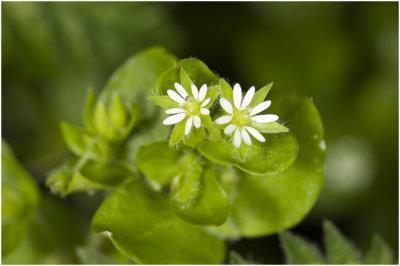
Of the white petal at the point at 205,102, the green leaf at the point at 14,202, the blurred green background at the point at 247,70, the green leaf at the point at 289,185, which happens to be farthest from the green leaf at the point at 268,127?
the blurred green background at the point at 247,70

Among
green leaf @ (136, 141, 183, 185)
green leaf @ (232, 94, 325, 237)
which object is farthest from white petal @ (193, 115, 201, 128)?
green leaf @ (232, 94, 325, 237)

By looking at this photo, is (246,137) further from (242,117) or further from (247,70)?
(247,70)

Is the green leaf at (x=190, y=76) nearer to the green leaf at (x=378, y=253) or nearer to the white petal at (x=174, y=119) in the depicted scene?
the white petal at (x=174, y=119)

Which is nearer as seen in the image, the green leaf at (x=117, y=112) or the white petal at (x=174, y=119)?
the white petal at (x=174, y=119)

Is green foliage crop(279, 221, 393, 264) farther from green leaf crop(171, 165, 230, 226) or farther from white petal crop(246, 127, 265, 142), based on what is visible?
white petal crop(246, 127, 265, 142)

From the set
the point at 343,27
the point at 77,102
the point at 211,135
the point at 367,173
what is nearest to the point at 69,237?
the point at 77,102

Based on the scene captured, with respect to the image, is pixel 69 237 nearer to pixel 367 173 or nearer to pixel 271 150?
pixel 271 150
